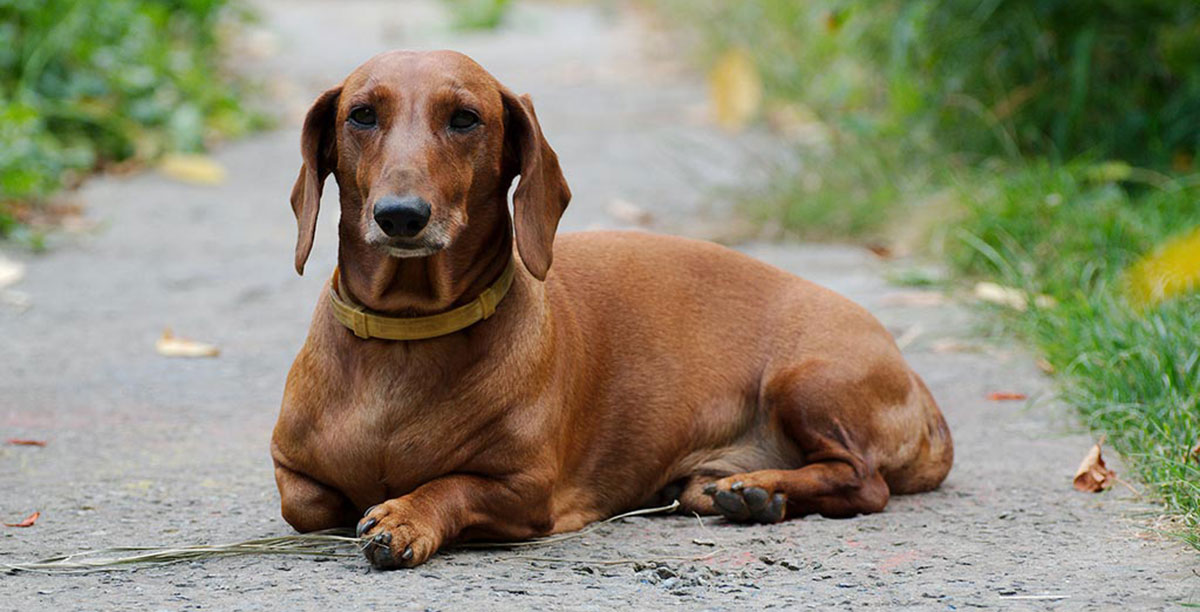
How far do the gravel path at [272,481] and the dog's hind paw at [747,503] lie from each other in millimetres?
44

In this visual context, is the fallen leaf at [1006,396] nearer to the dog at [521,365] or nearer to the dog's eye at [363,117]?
the dog at [521,365]

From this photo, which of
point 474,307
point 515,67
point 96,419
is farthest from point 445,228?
point 515,67

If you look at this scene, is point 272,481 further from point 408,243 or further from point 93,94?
point 93,94

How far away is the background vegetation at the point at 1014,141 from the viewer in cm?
545

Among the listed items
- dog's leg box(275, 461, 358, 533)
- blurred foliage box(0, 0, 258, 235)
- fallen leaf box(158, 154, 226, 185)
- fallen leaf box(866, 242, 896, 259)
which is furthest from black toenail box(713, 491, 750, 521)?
fallen leaf box(158, 154, 226, 185)

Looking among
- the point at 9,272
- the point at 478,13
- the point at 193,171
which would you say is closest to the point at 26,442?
the point at 9,272

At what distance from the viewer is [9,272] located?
580 cm

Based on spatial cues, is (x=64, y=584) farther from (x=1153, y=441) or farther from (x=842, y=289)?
(x=842, y=289)

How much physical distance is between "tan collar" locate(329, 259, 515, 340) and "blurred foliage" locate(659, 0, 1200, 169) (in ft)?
11.5

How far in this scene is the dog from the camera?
9.62ft

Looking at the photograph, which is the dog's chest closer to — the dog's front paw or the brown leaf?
the dog's front paw

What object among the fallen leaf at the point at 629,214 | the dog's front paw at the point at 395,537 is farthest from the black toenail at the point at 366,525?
the fallen leaf at the point at 629,214

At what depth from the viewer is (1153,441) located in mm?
3697

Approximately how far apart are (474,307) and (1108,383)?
187cm
